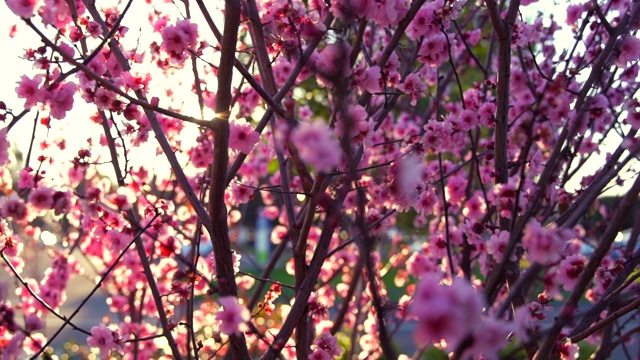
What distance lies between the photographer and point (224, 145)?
7.38ft

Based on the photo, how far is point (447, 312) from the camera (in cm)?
124

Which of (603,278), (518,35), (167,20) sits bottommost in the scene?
(603,278)

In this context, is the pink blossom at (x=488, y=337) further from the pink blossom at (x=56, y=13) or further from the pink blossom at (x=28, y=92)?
the pink blossom at (x=56, y=13)

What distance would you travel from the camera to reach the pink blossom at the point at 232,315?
189 cm

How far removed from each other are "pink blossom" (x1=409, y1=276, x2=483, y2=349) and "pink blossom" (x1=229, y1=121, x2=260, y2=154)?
1.41m

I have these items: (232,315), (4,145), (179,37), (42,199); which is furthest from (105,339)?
(179,37)

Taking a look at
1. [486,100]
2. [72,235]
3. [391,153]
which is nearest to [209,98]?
[391,153]

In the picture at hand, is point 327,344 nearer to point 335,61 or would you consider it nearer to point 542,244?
point 542,244

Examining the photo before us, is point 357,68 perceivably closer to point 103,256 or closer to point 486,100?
point 486,100

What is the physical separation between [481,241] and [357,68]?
0.90m

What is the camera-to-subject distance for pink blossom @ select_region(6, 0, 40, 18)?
7.14 ft

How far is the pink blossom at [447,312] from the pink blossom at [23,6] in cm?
154

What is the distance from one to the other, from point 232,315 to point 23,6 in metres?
1.12

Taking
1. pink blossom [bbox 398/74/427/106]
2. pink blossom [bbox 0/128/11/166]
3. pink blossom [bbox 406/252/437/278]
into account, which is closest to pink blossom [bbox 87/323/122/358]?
pink blossom [bbox 0/128/11/166]
